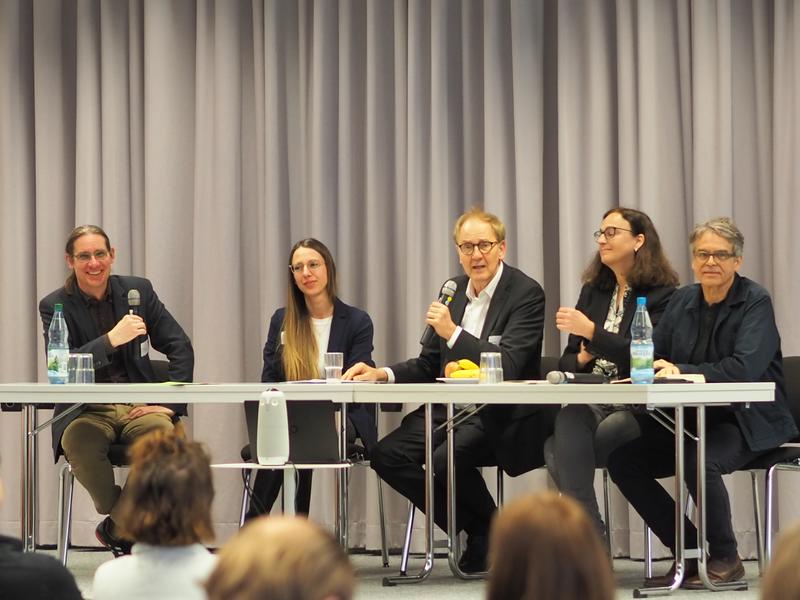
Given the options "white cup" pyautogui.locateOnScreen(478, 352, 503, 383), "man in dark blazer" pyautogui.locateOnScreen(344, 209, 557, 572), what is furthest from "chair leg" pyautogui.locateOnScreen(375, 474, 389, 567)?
"white cup" pyautogui.locateOnScreen(478, 352, 503, 383)

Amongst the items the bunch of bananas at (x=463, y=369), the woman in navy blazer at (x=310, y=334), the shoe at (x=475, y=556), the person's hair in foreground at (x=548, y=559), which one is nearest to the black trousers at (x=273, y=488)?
the woman in navy blazer at (x=310, y=334)

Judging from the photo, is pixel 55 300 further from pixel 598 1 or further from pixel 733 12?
pixel 733 12

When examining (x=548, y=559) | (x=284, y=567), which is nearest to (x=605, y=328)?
(x=548, y=559)

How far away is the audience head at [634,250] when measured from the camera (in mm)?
4395

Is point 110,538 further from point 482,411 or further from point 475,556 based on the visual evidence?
point 482,411

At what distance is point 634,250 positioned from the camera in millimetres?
4418

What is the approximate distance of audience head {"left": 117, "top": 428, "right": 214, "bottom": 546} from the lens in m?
1.80

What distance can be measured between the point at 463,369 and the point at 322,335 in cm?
85

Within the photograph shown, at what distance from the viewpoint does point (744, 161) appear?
5.08 m

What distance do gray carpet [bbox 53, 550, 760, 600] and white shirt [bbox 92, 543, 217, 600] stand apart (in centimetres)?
188

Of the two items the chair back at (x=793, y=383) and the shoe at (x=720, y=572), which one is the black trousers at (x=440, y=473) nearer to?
the shoe at (x=720, y=572)

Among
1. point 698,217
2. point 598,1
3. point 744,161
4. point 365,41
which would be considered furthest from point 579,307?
point 365,41

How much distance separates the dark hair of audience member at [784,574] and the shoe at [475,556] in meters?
3.30

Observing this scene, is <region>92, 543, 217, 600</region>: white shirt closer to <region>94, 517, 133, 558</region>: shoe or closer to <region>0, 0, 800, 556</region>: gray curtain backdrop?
<region>94, 517, 133, 558</region>: shoe
